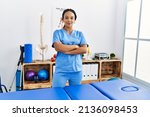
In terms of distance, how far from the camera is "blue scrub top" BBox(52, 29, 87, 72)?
204 centimetres

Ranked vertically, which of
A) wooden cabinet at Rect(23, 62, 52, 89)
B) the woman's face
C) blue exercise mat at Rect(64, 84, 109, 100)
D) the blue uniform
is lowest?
wooden cabinet at Rect(23, 62, 52, 89)

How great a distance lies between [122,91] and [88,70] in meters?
1.75

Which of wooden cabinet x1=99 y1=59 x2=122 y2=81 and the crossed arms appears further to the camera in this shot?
wooden cabinet x1=99 y1=59 x2=122 y2=81

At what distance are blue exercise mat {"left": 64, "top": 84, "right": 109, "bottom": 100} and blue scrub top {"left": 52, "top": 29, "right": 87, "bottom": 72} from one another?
11.4 inches

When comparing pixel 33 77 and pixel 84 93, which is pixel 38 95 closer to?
pixel 84 93

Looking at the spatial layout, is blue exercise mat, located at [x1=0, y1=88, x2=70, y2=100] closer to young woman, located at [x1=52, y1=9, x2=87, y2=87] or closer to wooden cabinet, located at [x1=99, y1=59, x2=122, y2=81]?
young woman, located at [x1=52, y1=9, x2=87, y2=87]

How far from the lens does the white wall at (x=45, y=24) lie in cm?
316

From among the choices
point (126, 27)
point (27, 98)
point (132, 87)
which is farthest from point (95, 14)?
point (27, 98)

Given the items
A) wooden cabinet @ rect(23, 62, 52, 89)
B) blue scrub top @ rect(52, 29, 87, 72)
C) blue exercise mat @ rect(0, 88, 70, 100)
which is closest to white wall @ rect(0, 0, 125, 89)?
wooden cabinet @ rect(23, 62, 52, 89)

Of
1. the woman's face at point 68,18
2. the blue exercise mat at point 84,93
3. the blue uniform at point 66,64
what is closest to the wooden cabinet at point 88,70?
the blue uniform at point 66,64

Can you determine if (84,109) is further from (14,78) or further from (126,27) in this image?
(126,27)

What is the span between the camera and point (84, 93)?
5.50ft

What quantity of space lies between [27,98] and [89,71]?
206 cm

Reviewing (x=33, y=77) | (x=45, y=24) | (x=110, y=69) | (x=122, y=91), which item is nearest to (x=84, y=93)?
(x=122, y=91)
